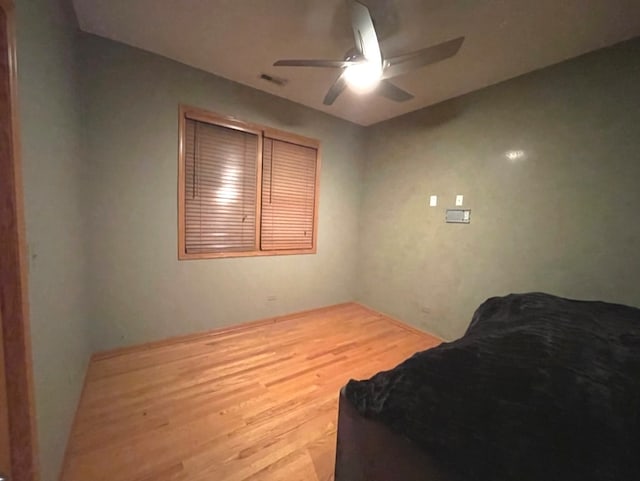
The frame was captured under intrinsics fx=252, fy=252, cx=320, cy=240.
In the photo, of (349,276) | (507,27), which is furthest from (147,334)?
(507,27)

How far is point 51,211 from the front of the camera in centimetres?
119

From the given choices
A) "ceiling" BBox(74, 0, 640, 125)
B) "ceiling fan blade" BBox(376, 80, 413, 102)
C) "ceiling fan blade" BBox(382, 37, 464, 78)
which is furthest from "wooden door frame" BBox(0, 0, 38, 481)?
"ceiling fan blade" BBox(376, 80, 413, 102)

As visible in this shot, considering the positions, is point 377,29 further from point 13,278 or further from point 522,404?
point 13,278

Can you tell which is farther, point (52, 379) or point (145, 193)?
point (145, 193)

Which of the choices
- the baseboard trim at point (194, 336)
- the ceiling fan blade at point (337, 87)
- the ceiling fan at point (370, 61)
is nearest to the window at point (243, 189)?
the baseboard trim at point (194, 336)

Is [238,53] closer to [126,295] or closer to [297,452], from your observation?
[126,295]

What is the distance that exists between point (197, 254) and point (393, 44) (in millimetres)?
2535

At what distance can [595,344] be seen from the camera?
1050 mm

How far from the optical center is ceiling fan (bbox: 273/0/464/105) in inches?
56.0

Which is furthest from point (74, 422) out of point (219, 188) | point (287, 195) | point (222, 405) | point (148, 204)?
point (287, 195)

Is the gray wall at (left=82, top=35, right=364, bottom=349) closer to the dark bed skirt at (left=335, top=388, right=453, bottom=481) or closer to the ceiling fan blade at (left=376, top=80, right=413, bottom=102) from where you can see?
the ceiling fan blade at (left=376, top=80, right=413, bottom=102)

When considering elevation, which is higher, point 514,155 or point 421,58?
point 421,58

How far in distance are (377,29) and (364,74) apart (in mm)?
291

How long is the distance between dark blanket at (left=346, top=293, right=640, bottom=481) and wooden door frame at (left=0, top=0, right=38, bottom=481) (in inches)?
43.8
